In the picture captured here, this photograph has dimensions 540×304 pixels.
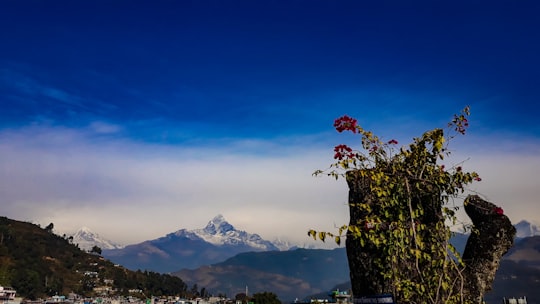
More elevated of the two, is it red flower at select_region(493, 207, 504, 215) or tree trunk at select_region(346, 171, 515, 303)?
red flower at select_region(493, 207, 504, 215)

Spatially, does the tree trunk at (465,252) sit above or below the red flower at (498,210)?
→ below

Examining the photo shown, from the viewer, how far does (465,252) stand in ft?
23.2

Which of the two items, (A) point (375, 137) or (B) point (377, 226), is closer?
(B) point (377, 226)

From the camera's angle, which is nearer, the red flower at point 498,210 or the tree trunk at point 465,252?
the tree trunk at point 465,252

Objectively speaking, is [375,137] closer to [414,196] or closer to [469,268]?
[414,196]

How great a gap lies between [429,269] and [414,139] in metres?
2.18

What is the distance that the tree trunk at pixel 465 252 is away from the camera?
269 inches

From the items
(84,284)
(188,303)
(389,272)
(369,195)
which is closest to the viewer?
(389,272)

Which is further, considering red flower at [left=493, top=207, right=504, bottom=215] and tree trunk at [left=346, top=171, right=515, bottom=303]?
red flower at [left=493, top=207, right=504, bottom=215]

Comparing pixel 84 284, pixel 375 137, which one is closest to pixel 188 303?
pixel 84 284

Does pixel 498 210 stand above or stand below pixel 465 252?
above

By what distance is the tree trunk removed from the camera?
6.83m

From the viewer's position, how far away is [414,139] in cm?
786

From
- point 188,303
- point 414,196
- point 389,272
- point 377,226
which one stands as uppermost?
point 414,196
